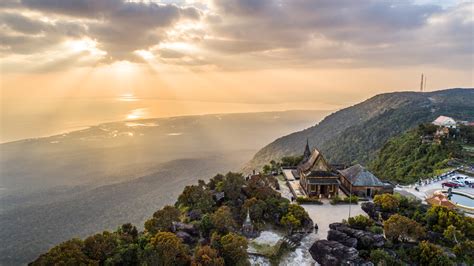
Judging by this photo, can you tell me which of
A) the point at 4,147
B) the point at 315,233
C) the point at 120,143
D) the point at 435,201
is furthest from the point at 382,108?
the point at 4,147

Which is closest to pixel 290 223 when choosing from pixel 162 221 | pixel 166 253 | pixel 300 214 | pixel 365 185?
pixel 300 214

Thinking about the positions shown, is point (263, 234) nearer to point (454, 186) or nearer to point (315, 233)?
point (315, 233)

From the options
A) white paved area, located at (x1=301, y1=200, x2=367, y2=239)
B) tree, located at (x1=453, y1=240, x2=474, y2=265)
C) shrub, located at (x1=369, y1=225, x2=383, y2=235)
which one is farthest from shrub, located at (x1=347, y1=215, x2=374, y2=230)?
tree, located at (x1=453, y1=240, x2=474, y2=265)

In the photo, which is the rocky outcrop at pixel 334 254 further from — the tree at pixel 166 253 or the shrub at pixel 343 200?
the shrub at pixel 343 200

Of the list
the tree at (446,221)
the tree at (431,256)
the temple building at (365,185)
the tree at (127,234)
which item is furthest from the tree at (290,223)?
the temple building at (365,185)

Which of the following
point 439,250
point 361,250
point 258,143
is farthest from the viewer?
point 258,143

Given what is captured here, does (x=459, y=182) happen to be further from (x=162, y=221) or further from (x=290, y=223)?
(x=162, y=221)
